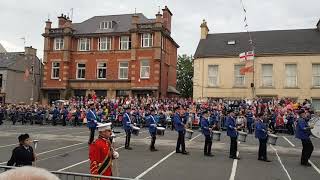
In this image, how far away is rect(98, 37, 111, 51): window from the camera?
47094mm

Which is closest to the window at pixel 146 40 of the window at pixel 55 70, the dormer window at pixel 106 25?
the dormer window at pixel 106 25

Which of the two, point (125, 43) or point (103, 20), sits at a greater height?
point (103, 20)

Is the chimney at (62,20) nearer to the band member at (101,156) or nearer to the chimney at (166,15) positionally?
the chimney at (166,15)

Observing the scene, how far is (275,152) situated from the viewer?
17938 millimetres

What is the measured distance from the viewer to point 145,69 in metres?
44.8

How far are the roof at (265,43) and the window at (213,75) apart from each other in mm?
1215

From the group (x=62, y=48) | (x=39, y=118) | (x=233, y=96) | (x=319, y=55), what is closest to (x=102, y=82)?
(x=62, y=48)

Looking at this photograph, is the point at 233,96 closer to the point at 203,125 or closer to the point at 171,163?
the point at 203,125

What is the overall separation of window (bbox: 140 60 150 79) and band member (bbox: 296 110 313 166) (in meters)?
30.2

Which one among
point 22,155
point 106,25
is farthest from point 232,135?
point 106,25

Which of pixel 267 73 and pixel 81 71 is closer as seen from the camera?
pixel 267 73

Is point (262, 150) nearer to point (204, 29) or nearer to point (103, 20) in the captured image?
point (204, 29)

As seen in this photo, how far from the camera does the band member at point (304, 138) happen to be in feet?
47.4

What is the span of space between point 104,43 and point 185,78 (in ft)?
79.0
